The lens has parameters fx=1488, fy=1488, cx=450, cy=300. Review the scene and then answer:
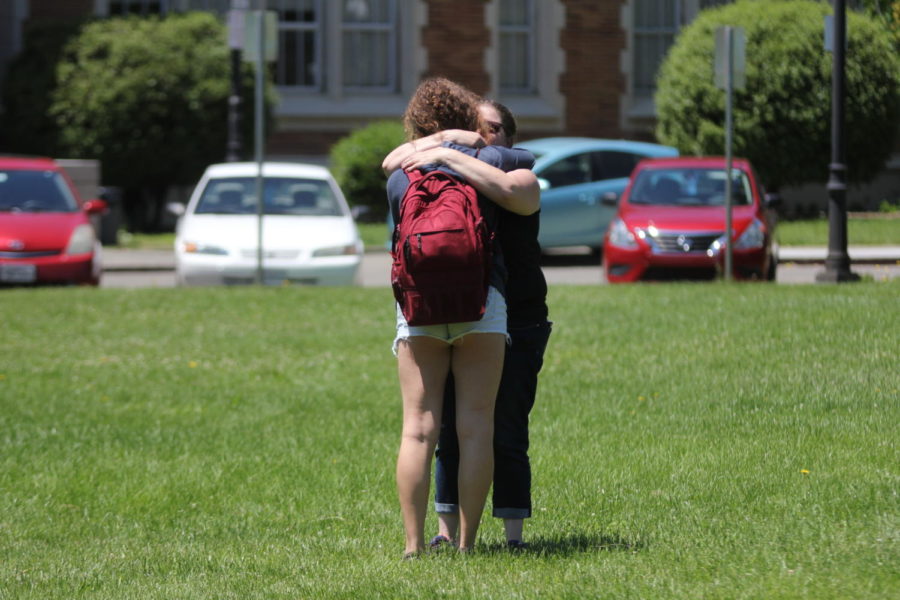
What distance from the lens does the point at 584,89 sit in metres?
30.0

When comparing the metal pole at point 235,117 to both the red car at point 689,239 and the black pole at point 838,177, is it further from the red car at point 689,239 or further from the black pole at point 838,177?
the black pole at point 838,177

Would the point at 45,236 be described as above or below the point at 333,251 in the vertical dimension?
above

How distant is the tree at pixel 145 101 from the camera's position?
23.9m

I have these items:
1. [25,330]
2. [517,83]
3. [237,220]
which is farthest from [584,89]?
[25,330]

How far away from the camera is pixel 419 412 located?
198 inches

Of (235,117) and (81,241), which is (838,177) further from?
(235,117)

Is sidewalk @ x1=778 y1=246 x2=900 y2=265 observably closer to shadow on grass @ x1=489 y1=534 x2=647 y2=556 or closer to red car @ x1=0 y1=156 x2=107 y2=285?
red car @ x1=0 y1=156 x2=107 y2=285

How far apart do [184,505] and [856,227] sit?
18106 mm

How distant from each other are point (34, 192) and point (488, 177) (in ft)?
39.3

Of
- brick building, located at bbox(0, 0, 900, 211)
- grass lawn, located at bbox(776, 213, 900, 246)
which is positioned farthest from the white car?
brick building, located at bbox(0, 0, 900, 211)

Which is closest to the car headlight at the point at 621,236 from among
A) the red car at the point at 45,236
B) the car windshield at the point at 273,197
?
the car windshield at the point at 273,197

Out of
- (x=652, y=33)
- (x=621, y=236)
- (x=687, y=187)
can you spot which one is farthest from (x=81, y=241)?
(x=652, y=33)

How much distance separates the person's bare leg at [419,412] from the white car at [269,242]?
9540 millimetres

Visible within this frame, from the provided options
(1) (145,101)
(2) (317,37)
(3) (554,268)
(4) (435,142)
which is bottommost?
(3) (554,268)
